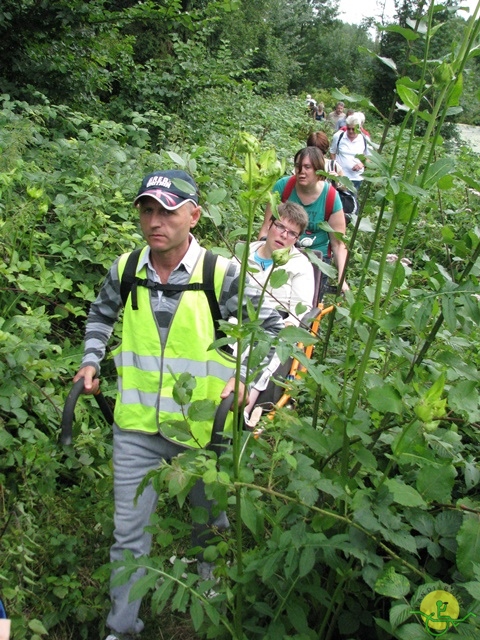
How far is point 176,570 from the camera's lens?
187 cm

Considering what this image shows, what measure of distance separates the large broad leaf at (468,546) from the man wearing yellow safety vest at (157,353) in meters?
1.26

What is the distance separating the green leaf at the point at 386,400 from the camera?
151 cm

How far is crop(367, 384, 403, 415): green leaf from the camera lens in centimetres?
151

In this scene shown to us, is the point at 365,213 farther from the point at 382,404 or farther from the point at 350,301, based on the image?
the point at 382,404

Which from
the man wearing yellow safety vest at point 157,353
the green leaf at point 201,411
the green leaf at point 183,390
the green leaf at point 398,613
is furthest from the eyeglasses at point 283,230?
the green leaf at point 398,613

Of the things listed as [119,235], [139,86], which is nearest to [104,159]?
[119,235]

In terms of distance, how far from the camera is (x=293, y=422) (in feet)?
7.64

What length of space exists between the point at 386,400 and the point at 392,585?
44 centimetres

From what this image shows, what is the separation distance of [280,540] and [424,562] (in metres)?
0.55

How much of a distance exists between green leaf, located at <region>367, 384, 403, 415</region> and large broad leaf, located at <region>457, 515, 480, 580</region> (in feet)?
1.04

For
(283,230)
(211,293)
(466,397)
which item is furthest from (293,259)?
(466,397)

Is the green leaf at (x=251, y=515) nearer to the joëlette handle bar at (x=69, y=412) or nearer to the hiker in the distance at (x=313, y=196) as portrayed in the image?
the joëlette handle bar at (x=69, y=412)

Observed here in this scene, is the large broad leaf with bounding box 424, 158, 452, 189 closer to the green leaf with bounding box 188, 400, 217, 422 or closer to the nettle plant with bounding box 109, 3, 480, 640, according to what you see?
the nettle plant with bounding box 109, 3, 480, 640

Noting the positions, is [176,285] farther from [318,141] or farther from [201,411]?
[318,141]
